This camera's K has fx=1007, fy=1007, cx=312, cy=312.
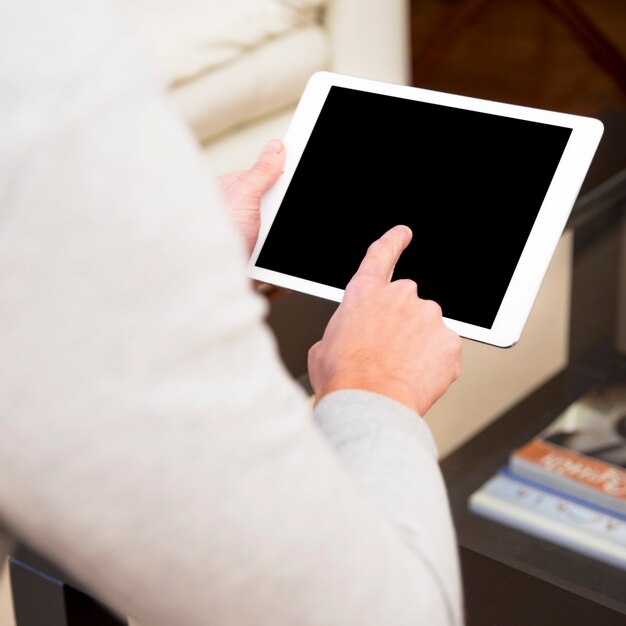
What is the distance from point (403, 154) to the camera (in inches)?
31.0

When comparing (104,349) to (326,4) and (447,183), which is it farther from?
(326,4)

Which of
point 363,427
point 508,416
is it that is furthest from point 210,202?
point 508,416

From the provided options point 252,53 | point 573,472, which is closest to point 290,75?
point 252,53

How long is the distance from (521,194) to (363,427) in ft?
1.09

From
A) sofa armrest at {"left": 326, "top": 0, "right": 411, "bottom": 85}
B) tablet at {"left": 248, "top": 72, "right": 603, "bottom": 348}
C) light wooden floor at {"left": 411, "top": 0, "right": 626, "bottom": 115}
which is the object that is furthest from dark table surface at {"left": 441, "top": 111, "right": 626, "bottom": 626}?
light wooden floor at {"left": 411, "top": 0, "right": 626, "bottom": 115}

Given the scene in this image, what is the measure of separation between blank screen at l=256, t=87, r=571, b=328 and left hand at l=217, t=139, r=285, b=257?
16mm

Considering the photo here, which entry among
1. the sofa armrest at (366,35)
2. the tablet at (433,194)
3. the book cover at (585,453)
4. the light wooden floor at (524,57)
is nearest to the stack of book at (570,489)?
the book cover at (585,453)

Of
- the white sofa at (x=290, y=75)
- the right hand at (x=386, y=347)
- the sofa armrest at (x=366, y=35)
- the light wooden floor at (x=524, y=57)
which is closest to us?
the right hand at (x=386, y=347)

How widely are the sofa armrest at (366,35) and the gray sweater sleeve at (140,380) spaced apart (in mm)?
1569

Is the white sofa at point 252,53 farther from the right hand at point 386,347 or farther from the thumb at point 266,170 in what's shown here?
the right hand at point 386,347

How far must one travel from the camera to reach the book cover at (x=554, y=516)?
93 cm

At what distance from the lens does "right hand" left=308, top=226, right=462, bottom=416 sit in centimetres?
51

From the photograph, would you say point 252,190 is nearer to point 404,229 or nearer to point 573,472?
point 404,229

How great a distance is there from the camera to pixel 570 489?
1.01 meters
